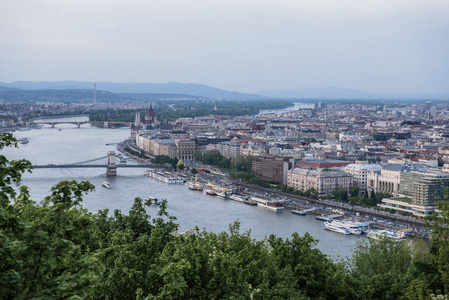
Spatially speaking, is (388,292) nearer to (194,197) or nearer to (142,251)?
(142,251)

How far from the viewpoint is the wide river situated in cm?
1068

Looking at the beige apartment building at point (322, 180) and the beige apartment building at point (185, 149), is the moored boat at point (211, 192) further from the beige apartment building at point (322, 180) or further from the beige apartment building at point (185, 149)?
the beige apartment building at point (185, 149)

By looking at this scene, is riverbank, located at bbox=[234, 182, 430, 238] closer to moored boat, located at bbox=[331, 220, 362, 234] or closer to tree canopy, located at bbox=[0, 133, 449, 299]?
Answer: moored boat, located at bbox=[331, 220, 362, 234]

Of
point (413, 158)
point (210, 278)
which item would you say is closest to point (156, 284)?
point (210, 278)

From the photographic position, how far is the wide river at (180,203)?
10680mm

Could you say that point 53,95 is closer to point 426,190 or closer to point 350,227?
point 426,190

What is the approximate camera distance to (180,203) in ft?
44.0

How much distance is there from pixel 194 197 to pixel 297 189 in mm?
2988

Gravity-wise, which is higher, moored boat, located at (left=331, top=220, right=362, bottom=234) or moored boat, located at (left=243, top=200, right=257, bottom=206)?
moored boat, located at (left=331, top=220, right=362, bottom=234)

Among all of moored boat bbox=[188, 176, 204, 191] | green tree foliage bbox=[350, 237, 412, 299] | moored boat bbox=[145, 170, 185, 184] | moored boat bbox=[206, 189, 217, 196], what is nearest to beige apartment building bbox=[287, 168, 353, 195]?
moored boat bbox=[206, 189, 217, 196]

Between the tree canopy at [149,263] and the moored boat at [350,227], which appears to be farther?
the moored boat at [350,227]

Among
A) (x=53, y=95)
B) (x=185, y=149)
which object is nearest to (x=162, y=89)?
(x=53, y=95)

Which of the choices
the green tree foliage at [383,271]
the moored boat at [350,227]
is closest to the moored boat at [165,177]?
the moored boat at [350,227]

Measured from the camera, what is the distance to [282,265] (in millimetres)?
4973
